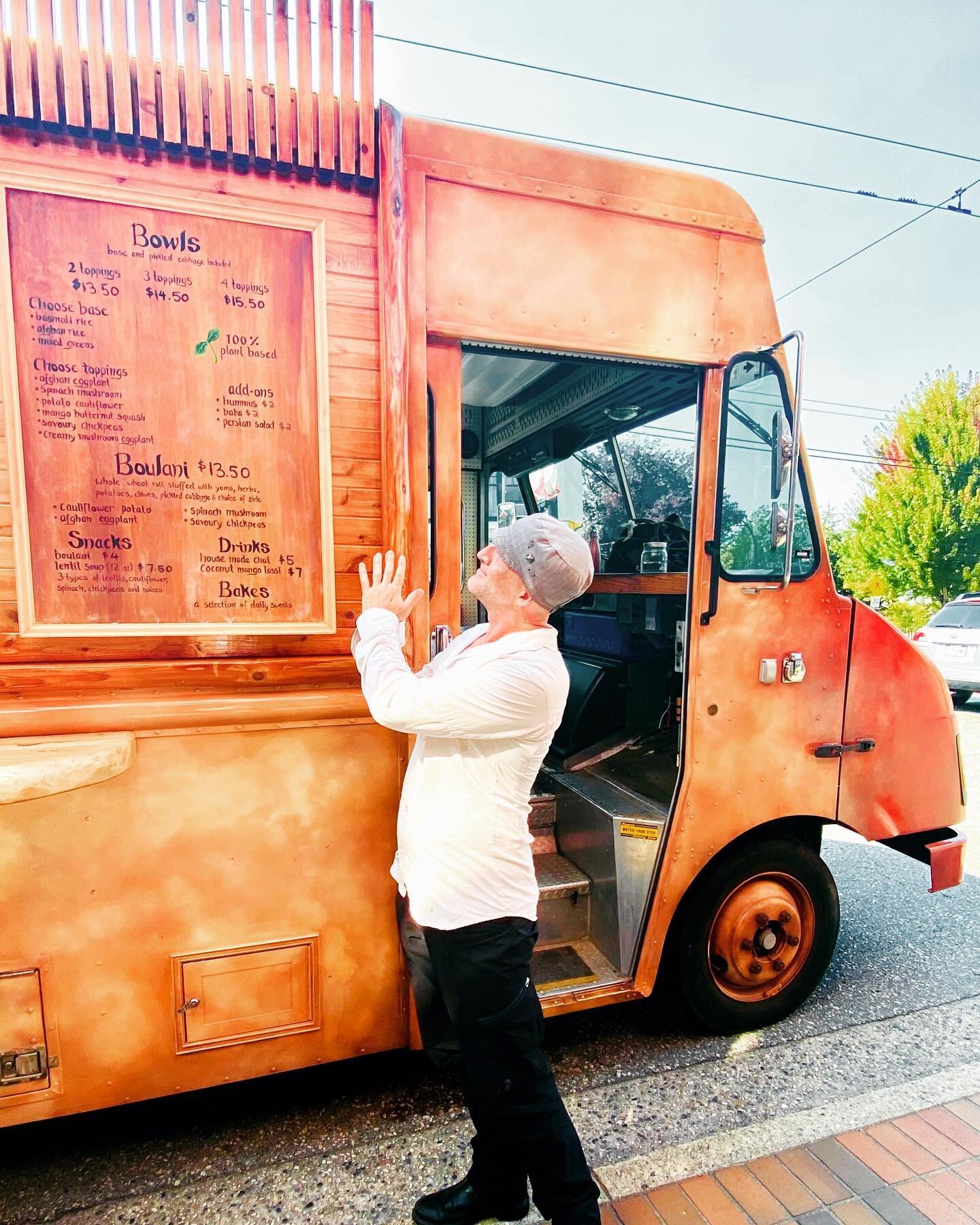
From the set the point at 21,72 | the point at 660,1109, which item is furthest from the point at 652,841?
the point at 21,72

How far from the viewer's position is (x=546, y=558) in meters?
1.69

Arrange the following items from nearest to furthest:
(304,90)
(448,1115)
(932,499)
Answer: (304,90), (448,1115), (932,499)

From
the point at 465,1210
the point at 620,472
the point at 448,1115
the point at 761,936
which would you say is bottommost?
the point at 448,1115

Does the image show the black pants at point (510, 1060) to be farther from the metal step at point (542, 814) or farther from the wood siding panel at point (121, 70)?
the wood siding panel at point (121, 70)

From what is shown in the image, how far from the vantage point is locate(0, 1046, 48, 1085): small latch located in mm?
1825

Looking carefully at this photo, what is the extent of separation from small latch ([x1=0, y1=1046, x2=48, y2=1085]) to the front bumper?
3.01 m

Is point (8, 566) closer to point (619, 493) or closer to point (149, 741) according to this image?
point (149, 741)

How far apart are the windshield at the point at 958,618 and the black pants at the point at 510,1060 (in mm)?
10520

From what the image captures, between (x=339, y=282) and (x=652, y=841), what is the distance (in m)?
2.15

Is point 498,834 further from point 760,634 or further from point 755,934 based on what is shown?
point 755,934

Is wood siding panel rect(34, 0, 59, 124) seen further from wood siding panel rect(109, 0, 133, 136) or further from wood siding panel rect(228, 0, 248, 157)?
wood siding panel rect(228, 0, 248, 157)

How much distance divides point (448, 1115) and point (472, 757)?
58.1 inches

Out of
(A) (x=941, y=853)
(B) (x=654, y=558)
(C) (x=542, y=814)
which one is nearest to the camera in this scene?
(A) (x=941, y=853)

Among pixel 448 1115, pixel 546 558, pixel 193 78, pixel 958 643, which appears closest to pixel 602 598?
pixel 546 558
